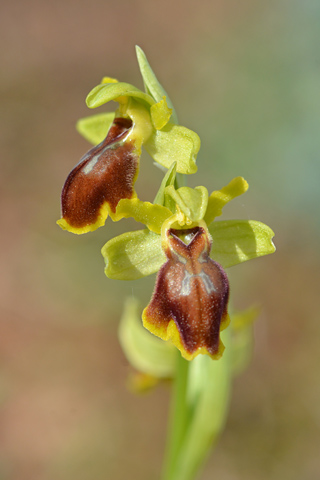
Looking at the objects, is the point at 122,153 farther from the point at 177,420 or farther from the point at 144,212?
the point at 177,420

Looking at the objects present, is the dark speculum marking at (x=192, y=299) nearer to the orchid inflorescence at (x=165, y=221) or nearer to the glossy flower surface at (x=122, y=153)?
the orchid inflorescence at (x=165, y=221)

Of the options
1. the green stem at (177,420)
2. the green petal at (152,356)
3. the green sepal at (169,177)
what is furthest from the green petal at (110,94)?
the green petal at (152,356)

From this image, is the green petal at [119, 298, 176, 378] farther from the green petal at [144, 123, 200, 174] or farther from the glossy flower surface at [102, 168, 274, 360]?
the green petal at [144, 123, 200, 174]

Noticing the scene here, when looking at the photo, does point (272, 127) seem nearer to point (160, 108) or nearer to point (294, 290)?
point (294, 290)

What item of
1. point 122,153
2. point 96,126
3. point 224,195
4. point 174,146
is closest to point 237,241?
point 224,195

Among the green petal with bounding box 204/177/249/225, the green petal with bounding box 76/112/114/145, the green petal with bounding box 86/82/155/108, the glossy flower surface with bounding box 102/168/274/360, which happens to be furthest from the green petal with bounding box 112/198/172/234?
the green petal with bounding box 76/112/114/145

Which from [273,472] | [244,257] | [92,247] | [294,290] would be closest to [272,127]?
[294,290]
